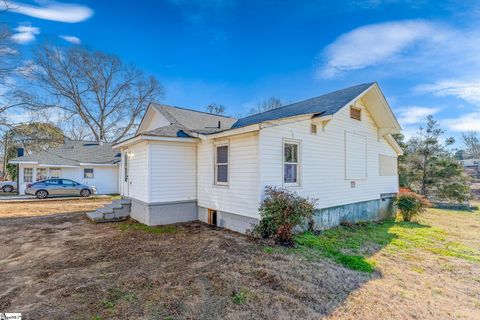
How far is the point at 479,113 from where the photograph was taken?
67.0 ft

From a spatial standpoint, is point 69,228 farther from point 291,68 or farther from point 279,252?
point 291,68

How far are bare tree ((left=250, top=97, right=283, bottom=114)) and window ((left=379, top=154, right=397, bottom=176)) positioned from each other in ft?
77.5

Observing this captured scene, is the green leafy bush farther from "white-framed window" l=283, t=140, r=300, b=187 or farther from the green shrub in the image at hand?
the green shrub

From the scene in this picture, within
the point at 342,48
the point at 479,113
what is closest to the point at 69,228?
the point at 342,48

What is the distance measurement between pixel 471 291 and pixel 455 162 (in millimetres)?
18578

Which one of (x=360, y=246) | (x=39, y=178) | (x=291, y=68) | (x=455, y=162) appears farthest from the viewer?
(x=39, y=178)

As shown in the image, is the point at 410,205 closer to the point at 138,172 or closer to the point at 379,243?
the point at 379,243

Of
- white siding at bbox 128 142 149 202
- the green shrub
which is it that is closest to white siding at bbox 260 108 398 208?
the green shrub

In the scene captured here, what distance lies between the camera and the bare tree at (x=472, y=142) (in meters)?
43.6

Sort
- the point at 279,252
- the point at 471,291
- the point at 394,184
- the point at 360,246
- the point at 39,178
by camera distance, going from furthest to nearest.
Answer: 1. the point at 39,178
2. the point at 394,184
3. the point at 360,246
4. the point at 279,252
5. the point at 471,291

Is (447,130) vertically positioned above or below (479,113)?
below

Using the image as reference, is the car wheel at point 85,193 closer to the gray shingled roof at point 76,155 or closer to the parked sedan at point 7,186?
the gray shingled roof at point 76,155

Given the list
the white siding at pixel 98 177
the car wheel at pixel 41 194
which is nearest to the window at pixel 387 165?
the white siding at pixel 98 177

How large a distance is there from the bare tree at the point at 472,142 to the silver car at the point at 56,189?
195 ft
